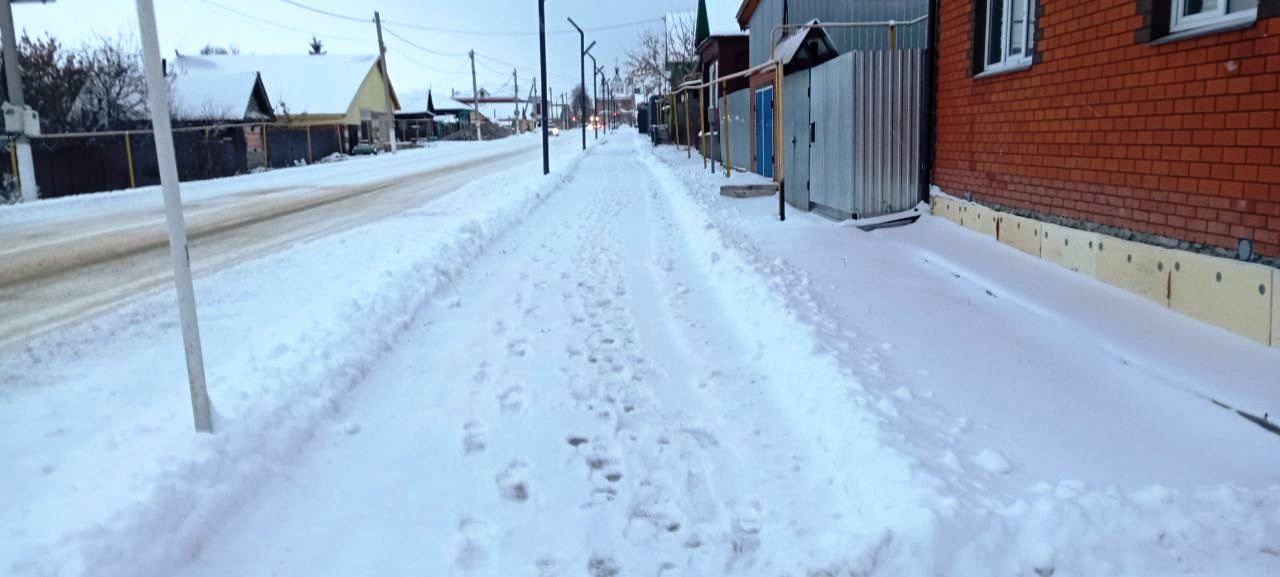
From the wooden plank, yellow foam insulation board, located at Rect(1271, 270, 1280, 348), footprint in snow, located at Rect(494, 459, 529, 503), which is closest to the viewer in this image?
footprint in snow, located at Rect(494, 459, 529, 503)

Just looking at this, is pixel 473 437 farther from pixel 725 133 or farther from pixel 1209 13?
pixel 725 133

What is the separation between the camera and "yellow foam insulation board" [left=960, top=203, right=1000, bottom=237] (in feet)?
29.2

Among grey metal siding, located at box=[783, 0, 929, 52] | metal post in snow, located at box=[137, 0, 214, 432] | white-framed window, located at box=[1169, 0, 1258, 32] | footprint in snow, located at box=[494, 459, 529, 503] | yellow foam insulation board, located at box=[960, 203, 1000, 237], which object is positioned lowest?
footprint in snow, located at box=[494, 459, 529, 503]

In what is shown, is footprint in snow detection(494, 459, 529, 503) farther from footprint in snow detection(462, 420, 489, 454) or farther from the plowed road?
the plowed road

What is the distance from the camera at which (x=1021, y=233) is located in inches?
324

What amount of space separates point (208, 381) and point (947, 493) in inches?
154

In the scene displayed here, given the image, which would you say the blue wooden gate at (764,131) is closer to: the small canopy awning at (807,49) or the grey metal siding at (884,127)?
the small canopy awning at (807,49)

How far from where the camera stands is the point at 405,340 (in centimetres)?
646

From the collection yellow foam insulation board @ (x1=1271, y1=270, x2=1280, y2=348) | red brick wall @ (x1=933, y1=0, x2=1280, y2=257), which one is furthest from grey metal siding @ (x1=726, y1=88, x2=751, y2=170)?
yellow foam insulation board @ (x1=1271, y1=270, x2=1280, y2=348)

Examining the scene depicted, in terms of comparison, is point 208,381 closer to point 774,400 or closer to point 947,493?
point 774,400

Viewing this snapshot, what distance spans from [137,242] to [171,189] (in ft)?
31.8

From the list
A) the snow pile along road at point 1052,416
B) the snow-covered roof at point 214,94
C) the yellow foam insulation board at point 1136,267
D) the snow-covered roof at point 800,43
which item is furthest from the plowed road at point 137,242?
the snow-covered roof at point 214,94

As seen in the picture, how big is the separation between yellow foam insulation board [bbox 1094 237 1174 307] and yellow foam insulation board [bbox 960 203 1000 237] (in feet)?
6.59

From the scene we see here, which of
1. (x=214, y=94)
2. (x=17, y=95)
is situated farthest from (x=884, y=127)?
(x=214, y=94)
